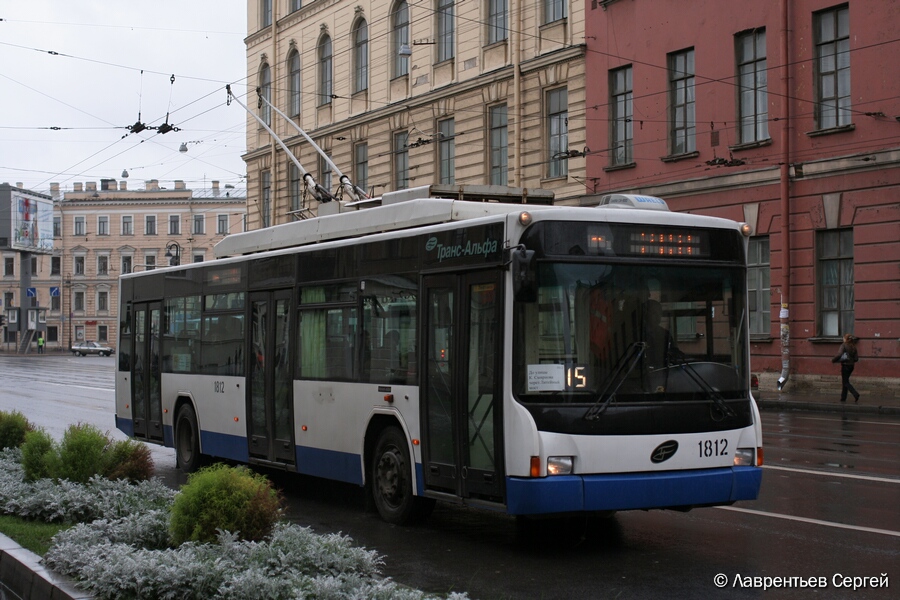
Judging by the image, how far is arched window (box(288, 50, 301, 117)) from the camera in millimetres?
45031

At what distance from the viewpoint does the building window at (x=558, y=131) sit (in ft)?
107

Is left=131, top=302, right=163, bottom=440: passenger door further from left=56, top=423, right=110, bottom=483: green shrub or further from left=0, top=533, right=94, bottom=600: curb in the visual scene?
left=0, top=533, right=94, bottom=600: curb

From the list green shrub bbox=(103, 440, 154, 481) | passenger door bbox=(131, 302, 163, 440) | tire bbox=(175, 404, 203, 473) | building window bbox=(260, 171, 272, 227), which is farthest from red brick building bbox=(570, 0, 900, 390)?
building window bbox=(260, 171, 272, 227)

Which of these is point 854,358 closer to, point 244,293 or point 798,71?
point 798,71

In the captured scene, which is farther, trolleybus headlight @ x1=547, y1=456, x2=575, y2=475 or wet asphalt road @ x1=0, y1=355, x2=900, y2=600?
trolleybus headlight @ x1=547, y1=456, x2=575, y2=475

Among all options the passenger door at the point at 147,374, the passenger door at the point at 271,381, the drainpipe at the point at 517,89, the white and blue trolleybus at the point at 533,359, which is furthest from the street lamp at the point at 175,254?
the drainpipe at the point at 517,89

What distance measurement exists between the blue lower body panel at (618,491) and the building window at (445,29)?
29.3 meters

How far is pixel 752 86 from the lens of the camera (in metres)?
27.8

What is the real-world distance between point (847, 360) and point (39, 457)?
59.1 ft

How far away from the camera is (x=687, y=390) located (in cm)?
873

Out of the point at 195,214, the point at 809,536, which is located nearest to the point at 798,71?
the point at 809,536

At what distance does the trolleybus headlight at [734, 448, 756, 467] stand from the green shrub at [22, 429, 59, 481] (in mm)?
5984

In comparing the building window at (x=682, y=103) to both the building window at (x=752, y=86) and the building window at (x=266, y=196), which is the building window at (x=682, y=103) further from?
the building window at (x=266, y=196)

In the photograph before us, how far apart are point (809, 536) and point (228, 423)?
7044 mm
